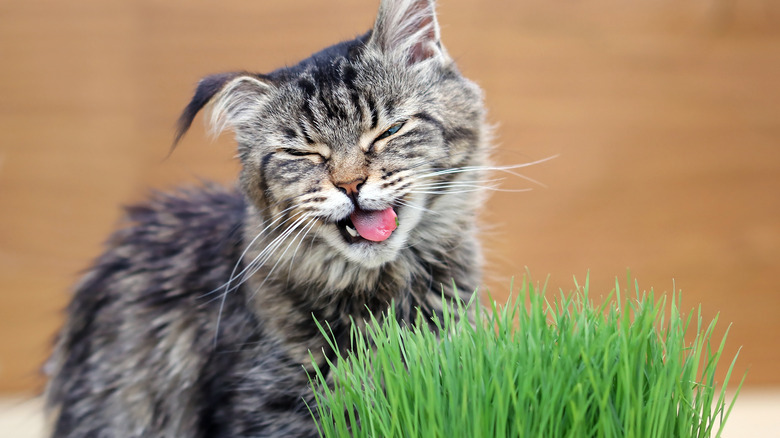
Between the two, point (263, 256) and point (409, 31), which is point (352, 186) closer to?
→ point (263, 256)

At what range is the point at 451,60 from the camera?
1.45 meters

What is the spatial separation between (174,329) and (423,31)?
0.86 m

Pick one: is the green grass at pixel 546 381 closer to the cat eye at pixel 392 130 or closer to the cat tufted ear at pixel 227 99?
the cat eye at pixel 392 130

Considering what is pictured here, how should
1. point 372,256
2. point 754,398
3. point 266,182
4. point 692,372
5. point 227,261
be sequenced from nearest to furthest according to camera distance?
point 692,372 < point 372,256 < point 266,182 < point 227,261 < point 754,398

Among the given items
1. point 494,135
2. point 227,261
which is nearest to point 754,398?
point 494,135

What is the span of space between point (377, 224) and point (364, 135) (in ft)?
0.61

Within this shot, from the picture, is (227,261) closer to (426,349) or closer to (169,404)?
(169,404)

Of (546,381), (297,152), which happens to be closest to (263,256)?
(297,152)

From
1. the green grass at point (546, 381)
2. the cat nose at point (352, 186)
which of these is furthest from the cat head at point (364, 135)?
the green grass at point (546, 381)

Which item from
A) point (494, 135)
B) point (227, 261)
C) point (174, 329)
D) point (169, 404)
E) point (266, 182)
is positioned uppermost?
point (494, 135)

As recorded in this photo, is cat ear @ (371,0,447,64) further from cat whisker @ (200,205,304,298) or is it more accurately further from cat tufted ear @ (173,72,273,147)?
cat whisker @ (200,205,304,298)

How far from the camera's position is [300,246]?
4.53 ft

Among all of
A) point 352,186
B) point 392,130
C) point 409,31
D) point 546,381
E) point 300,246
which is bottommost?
point 546,381

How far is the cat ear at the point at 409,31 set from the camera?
1383mm
